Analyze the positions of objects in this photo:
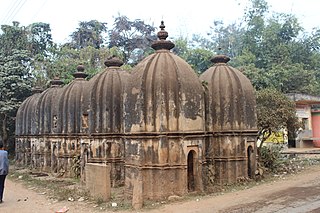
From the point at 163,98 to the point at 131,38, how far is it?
38123mm

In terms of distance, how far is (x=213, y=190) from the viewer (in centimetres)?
1280

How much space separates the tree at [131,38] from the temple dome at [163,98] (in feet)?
112

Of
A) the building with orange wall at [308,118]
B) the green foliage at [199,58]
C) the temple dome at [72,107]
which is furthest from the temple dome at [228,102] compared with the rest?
the green foliage at [199,58]

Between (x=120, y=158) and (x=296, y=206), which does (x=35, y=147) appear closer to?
(x=120, y=158)

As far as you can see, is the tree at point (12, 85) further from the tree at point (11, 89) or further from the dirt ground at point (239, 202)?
the dirt ground at point (239, 202)

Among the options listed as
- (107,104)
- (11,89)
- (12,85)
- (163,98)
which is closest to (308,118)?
(107,104)

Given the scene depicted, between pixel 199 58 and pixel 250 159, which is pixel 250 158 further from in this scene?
pixel 199 58

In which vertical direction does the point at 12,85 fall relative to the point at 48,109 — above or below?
above

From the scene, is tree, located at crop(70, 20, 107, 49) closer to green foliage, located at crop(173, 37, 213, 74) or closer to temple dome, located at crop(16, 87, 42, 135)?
green foliage, located at crop(173, 37, 213, 74)

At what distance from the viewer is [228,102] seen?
1444 cm

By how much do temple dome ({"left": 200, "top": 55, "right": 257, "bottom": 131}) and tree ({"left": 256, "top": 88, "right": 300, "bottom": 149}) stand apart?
2.41 metres

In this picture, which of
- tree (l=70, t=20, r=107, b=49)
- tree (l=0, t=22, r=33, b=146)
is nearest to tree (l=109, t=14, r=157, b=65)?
tree (l=70, t=20, r=107, b=49)

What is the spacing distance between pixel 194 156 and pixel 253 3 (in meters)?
42.4

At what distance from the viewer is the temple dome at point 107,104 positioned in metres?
15.0
